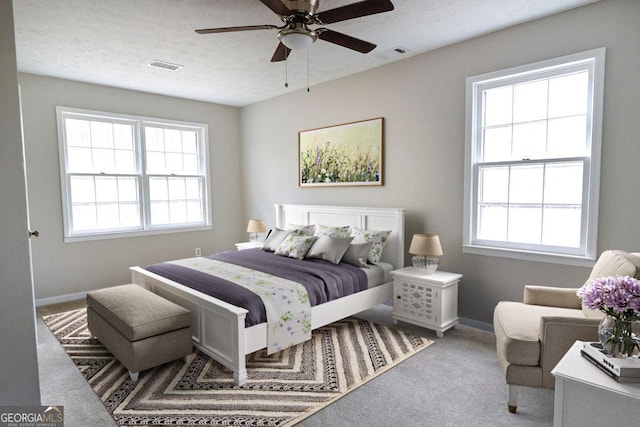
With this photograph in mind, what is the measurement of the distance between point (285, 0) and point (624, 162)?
8.95 ft

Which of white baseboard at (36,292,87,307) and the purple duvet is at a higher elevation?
the purple duvet

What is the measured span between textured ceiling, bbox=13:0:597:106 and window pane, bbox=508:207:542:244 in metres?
1.66

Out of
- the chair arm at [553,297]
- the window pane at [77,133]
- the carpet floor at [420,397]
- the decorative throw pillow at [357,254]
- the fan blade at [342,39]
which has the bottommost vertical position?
the carpet floor at [420,397]

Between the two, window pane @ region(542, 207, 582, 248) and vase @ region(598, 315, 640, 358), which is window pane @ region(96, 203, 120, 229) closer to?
window pane @ region(542, 207, 582, 248)

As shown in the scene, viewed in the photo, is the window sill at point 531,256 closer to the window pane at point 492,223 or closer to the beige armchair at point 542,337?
the window pane at point 492,223

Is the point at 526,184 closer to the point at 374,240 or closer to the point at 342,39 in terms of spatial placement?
the point at 374,240

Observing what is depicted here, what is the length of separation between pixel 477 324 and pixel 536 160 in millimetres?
1672

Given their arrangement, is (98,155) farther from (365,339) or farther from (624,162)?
(624,162)

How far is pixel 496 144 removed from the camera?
3439 millimetres

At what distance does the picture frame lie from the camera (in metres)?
4.31

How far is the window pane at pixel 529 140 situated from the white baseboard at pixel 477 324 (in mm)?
1637

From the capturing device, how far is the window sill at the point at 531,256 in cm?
294

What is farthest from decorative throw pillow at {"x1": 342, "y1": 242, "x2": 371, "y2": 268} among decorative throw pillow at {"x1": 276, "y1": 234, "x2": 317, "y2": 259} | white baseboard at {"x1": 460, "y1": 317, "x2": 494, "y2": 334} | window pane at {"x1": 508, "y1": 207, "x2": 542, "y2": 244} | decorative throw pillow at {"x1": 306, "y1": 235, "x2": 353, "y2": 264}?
window pane at {"x1": 508, "y1": 207, "x2": 542, "y2": 244}

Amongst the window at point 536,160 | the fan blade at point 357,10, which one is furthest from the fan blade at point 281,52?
the window at point 536,160
